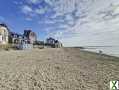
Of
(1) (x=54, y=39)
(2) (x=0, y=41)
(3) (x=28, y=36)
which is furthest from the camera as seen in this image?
(1) (x=54, y=39)

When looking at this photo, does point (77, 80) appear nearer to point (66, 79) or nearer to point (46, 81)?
point (66, 79)

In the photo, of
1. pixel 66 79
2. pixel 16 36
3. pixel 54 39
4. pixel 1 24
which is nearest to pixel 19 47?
pixel 1 24

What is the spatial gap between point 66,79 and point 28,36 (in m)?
61.3

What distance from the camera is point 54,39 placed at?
82.4 meters

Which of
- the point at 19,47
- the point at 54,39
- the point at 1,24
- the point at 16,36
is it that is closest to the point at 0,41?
the point at 19,47

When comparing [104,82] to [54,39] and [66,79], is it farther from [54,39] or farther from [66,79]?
[54,39]

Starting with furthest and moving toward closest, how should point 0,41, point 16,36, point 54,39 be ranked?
point 54,39, point 16,36, point 0,41

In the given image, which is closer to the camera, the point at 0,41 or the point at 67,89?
the point at 67,89

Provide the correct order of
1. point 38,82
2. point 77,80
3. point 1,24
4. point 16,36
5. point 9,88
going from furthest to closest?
point 16,36 → point 1,24 → point 77,80 → point 38,82 → point 9,88

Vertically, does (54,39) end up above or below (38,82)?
above

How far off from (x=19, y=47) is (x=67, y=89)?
1233 inches

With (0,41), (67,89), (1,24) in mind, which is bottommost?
(67,89)

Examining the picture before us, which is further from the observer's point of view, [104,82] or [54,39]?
[54,39]

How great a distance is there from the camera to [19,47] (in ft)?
117
